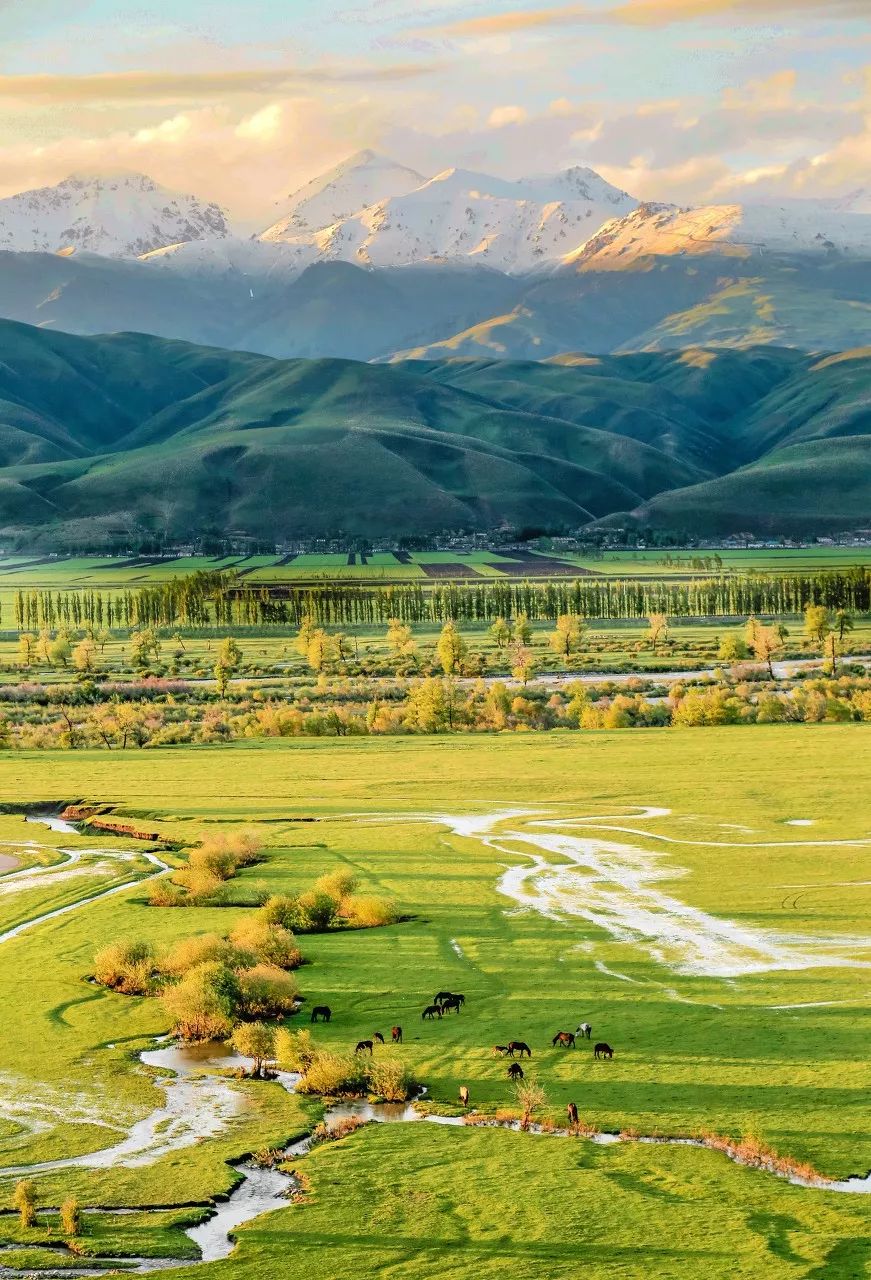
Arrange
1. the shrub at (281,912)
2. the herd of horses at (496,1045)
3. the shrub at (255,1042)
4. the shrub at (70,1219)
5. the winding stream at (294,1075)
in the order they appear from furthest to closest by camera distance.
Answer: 1. the shrub at (281,912)
2. the shrub at (255,1042)
3. the herd of horses at (496,1045)
4. the winding stream at (294,1075)
5. the shrub at (70,1219)

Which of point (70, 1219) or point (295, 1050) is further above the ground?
point (295, 1050)

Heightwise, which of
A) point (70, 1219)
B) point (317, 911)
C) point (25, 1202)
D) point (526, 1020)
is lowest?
point (526, 1020)

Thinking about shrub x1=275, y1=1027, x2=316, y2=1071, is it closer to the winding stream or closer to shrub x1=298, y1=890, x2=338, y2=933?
the winding stream

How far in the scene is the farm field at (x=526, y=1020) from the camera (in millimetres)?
29219

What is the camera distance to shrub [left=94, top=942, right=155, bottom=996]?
45906 mm

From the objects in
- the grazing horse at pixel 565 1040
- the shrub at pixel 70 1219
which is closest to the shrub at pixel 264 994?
the grazing horse at pixel 565 1040

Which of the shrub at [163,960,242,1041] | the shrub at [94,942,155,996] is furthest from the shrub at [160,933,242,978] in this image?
the shrub at [163,960,242,1041]

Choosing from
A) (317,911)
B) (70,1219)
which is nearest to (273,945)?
(317,911)

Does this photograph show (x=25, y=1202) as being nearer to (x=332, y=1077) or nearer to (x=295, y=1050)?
(x=332, y=1077)

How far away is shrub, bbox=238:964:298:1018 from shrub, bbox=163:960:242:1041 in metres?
0.20

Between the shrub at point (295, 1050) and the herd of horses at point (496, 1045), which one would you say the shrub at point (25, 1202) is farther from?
the herd of horses at point (496, 1045)

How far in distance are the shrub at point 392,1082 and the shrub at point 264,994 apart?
20.1ft

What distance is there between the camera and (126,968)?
152ft

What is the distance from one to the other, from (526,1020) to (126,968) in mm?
11976
